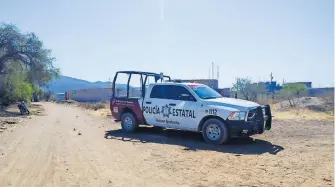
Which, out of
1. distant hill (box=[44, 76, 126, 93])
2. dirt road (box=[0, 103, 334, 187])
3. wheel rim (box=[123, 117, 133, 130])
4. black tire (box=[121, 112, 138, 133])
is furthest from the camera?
distant hill (box=[44, 76, 126, 93])

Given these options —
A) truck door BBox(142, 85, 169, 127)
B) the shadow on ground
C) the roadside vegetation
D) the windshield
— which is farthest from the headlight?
the roadside vegetation

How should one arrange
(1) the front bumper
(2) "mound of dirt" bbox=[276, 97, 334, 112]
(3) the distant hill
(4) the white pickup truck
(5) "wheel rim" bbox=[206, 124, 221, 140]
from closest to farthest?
(1) the front bumper
(4) the white pickup truck
(5) "wheel rim" bbox=[206, 124, 221, 140]
(2) "mound of dirt" bbox=[276, 97, 334, 112]
(3) the distant hill

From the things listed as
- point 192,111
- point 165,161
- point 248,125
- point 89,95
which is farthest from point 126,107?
point 89,95

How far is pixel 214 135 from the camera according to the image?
961cm

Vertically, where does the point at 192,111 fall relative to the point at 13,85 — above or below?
below

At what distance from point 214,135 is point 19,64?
27304 mm

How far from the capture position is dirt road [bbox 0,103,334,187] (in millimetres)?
5785

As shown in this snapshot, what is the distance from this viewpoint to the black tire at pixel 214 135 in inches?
369

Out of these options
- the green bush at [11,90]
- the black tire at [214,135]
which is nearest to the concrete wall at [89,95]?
the green bush at [11,90]

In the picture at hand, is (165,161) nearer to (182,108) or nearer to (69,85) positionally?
(182,108)

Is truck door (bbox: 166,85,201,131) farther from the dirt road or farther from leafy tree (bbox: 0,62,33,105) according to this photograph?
leafy tree (bbox: 0,62,33,105)

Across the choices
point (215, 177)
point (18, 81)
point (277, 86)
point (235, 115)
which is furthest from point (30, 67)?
point (277, 86)

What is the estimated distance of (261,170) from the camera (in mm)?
6398

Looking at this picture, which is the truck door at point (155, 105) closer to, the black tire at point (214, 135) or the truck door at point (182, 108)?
the truck door at point (182, 108)
